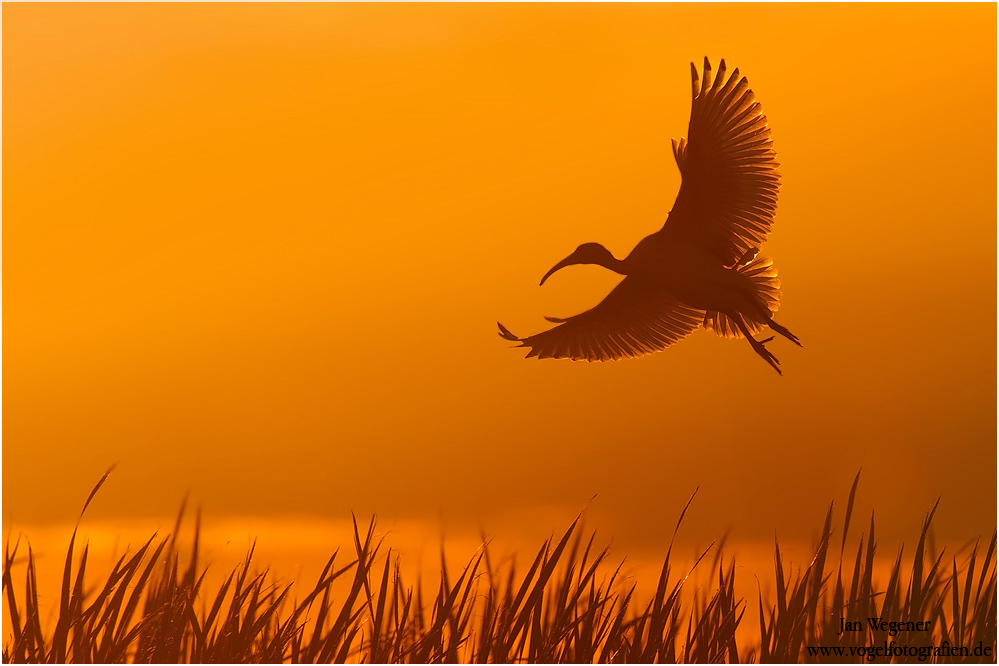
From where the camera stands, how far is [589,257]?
5.89 m

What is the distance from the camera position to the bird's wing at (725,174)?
5.68m

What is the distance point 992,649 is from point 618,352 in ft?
9.38

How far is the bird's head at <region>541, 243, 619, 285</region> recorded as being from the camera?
5879 millimetres

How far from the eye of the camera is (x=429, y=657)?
4.65m

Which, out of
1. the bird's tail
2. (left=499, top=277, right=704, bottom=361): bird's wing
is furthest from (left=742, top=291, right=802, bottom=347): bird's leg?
(left=499, top=277, right=704, bottom=361): bird's wing

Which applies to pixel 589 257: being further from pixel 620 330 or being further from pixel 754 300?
pixel 754 300

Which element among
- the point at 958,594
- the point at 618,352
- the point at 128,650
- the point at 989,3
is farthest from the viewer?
the point at 989,3

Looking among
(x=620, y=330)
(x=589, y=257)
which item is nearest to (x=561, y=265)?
(x=589, y=257)

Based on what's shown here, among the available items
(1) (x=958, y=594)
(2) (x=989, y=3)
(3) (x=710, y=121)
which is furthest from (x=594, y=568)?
(2) (x=989, y=3)

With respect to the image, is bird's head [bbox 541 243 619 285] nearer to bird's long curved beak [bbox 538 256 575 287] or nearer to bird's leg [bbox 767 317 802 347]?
bird's long curved beak [bbox 538 256 575 287]

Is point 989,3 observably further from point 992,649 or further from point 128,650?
point 128,650

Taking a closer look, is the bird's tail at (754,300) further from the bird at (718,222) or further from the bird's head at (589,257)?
the bird's head at (589,257)

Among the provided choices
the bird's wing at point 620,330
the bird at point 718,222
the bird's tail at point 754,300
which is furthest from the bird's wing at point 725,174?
the bird's wing at point 620,330

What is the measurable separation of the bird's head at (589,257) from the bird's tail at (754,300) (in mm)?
849
